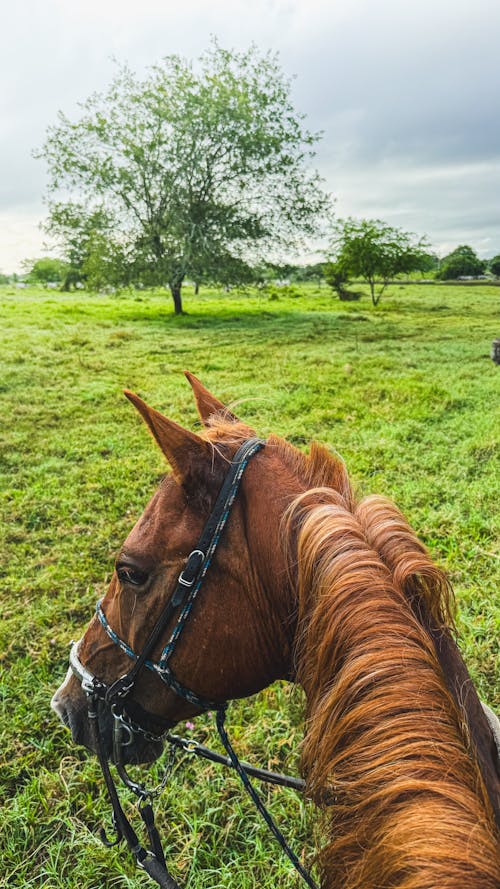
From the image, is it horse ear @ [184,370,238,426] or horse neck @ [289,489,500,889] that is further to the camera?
horse ear @ [184,370,238,426]

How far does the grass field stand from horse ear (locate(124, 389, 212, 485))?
2.01 ft

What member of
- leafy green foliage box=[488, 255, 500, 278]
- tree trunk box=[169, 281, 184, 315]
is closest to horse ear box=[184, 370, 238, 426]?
tree trunk box=[169, 281, 184, 315]

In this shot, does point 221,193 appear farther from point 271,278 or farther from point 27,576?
point 27,576

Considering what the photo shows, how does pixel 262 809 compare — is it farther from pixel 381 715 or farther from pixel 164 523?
pixel 164 523

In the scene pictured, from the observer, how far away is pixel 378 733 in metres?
0.96

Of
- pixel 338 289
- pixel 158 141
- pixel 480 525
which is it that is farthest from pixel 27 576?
pixel 338 289

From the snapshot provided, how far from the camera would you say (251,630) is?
1.35 m

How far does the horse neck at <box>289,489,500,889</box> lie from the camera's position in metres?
0.81

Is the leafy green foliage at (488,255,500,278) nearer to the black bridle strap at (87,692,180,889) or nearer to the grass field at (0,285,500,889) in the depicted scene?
the grass field at (0,285,500,889)

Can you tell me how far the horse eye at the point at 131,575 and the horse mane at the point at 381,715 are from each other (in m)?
0.46

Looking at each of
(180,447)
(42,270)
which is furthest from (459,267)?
(42,270)

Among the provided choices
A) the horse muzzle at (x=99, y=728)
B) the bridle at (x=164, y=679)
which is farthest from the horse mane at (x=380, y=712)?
the horse muzzle at (x=99, y=728)

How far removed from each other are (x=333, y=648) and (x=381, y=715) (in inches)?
6.9

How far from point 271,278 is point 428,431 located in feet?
60.8
